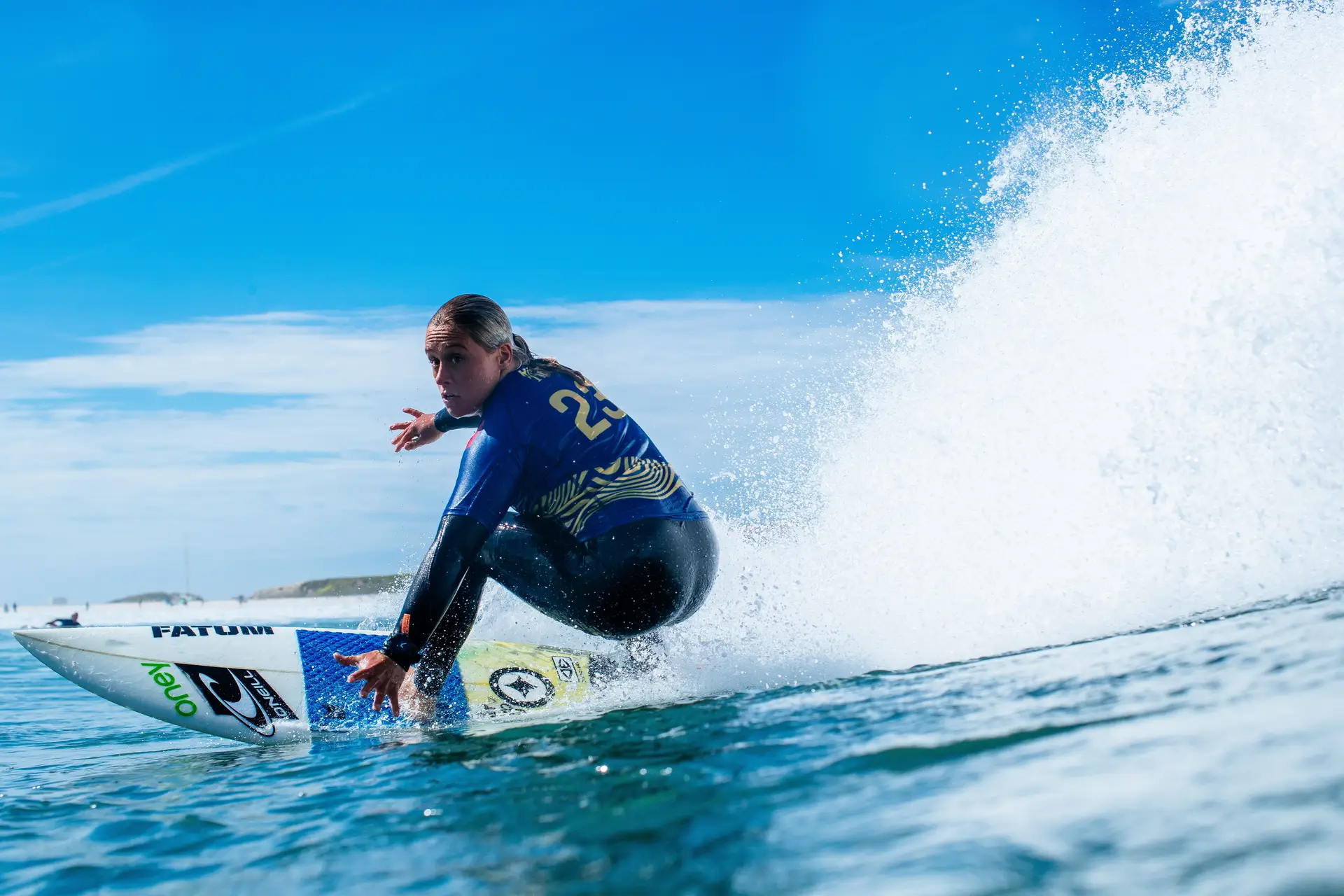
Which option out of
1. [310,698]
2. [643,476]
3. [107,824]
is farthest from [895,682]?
[310,698]

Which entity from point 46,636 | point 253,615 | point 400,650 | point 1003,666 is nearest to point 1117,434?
point 1003,666

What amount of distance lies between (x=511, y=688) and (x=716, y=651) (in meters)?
1.25

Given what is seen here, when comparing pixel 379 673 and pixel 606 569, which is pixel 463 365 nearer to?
pixel 606 569

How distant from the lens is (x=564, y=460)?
4918 millimetres

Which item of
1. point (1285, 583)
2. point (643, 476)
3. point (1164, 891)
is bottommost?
point (1164, 891)

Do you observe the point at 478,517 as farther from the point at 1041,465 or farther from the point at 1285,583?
the point at 1285,583

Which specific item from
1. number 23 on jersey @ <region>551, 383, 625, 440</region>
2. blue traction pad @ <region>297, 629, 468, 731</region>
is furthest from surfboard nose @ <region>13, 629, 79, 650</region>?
number 23 on jersey @ <region>551, 383, 625, 440</region>

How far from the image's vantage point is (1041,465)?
18.2ft

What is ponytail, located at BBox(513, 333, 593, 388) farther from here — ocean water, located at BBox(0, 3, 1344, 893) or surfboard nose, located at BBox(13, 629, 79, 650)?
surfboard nose, located at BBox(13, 629, 79, 650)

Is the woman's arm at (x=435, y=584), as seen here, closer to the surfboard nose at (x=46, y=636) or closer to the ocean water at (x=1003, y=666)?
the ocean water at (x=1003, y=666)

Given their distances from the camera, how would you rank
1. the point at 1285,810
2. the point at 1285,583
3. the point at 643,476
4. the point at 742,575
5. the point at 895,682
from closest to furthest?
1. the point at 1285,810
2. the point at 895,682
3. the point at 1285,583
4. the point at 643,476
5. the point at 742,575

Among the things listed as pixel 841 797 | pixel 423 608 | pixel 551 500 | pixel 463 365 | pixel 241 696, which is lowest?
pixel 841 797

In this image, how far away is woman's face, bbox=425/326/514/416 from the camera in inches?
194

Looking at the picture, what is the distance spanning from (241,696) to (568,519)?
2.28m
